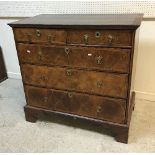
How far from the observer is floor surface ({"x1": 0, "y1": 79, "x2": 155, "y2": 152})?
5.17 feet

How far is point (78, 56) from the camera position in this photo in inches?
58.4

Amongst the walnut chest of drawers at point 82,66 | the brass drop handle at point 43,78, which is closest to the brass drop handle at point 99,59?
the walnut chest of drawers at point 82,66

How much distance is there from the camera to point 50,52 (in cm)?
156

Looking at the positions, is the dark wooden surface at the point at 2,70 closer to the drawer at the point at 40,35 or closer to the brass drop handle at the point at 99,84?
the drawer at the point at 40,35

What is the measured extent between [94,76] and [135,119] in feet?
2.12

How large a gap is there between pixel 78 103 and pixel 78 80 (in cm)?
20

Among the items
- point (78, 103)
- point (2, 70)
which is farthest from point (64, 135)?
point (2, 70)

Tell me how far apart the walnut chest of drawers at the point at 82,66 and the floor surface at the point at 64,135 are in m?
0.12

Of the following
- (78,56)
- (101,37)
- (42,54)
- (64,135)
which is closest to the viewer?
(101,37)

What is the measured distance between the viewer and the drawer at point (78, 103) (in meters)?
1.56

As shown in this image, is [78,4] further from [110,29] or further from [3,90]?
[3,90]

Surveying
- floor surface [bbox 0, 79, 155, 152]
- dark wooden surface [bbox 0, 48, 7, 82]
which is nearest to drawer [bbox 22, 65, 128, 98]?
floor surface [bbox 0, 79, 155, 152]

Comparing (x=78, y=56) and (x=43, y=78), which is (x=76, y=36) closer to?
(x=78, y=56)

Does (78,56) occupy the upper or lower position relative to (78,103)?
upper
